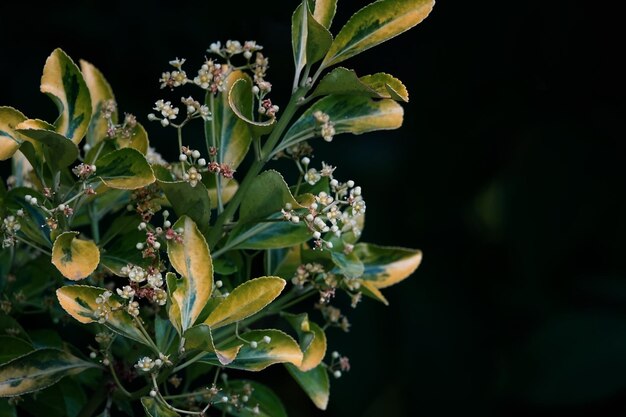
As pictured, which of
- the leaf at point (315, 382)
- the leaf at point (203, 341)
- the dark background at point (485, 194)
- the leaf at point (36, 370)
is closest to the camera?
the leaf at point (203, 341)

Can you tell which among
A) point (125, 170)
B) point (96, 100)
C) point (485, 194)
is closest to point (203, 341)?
point (125, 170)

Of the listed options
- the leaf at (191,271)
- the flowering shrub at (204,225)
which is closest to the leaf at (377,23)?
the flowering shrub at (204,225)

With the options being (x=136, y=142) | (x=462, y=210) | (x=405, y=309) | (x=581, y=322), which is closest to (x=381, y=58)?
(x=462, y=210)

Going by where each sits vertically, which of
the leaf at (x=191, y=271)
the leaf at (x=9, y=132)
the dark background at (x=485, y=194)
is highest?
the leaf at (x=9, y=132)

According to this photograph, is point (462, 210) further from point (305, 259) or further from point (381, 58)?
point (305, 259)

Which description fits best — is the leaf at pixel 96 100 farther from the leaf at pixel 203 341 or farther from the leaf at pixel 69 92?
the leaf at pixel 203 341

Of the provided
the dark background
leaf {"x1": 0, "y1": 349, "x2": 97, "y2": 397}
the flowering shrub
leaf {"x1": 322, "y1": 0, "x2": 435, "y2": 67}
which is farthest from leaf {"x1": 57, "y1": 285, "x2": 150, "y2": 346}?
the dark background

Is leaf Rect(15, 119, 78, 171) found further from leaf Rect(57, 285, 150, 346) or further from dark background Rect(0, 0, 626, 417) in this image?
dark background Rect(0, 0, 626, 417)

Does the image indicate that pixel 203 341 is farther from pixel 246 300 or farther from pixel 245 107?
pixel 245 107

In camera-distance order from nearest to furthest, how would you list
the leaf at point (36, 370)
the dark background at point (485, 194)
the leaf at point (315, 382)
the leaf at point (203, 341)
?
the leaf at point (203, 341), the leaf at point (36, 370), the leaf at point (315, 382), the dark background at point (485, 194)
